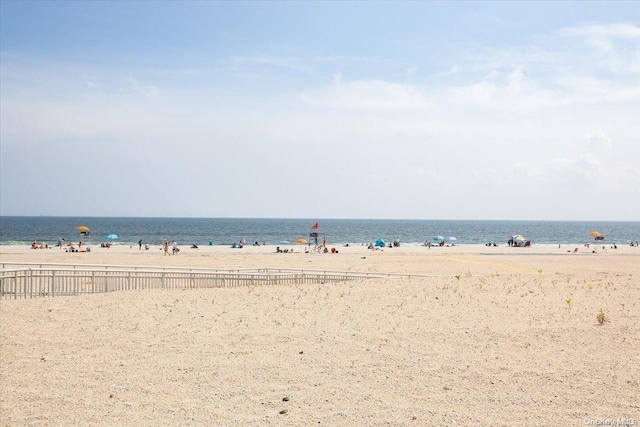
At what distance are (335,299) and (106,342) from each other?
23.9 ft

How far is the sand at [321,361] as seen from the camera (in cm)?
802

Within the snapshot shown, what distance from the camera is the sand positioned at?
8016 mm

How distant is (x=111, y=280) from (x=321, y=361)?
1280cm

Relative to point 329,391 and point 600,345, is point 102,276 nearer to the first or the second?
point 329,391

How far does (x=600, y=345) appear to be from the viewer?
10938 mm

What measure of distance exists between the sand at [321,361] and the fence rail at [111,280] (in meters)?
2.08

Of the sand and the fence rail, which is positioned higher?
the fence rail

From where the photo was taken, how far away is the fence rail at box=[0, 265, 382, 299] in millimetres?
18547

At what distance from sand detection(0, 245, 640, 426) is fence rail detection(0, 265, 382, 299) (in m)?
2.08

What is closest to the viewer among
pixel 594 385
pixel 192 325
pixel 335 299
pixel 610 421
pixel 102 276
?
pixel 610 421

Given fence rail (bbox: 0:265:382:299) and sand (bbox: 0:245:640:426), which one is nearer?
sand (bbox: 0:245:640:426)

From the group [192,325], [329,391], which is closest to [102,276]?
[192,325]

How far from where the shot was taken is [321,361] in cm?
1030

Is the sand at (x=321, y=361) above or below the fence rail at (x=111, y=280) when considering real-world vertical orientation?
below
